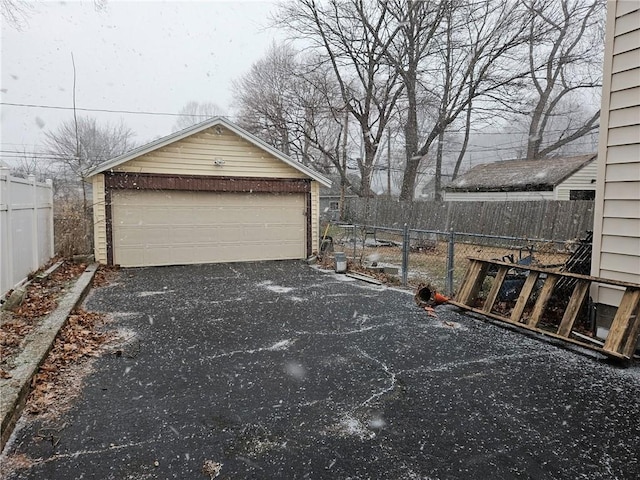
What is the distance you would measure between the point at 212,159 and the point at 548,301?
8.54m

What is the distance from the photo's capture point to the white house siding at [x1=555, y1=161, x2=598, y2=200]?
1656 cm

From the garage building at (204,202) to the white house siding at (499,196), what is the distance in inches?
410

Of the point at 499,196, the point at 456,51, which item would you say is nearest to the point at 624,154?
the point at 499,196

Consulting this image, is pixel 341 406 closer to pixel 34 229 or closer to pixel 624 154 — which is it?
pixel 624 154

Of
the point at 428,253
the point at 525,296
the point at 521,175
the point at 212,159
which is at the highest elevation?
the point at 521,175

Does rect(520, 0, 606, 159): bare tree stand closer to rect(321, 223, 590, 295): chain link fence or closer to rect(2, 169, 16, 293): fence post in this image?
rect(321, 223, 590, 295): chain link fence

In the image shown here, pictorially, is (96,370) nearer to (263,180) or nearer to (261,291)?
(261,291)

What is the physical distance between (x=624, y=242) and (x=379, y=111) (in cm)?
1715

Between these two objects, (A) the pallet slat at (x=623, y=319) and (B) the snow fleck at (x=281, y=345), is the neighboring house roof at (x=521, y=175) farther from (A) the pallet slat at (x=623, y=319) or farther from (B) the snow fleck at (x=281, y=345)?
(B) the snow fleck at (x=281, y=345)

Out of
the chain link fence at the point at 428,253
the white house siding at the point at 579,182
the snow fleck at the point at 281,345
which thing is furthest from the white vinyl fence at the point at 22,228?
the white house siding at the point at 579,182

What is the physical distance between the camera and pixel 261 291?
7863 mm

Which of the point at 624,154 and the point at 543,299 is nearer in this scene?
the point at 624,154

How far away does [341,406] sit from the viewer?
3332 millimetres

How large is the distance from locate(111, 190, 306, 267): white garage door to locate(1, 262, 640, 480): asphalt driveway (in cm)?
505
